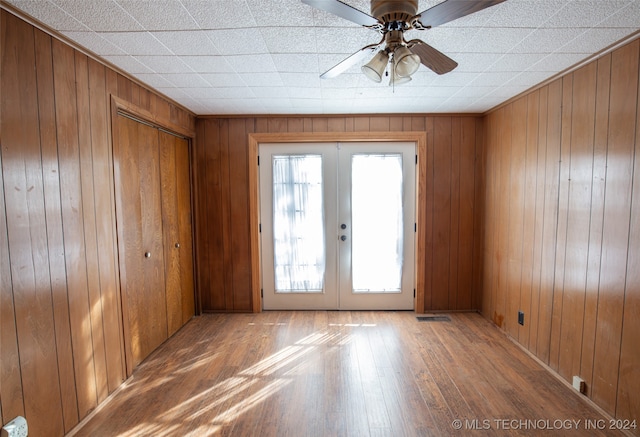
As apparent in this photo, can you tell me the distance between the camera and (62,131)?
1.89m

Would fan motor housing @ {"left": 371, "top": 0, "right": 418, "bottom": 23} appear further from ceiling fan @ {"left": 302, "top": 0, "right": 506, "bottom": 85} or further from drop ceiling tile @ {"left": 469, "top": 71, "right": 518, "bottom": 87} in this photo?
drop ceiling tile @ {"left": 469, "top": 71, "right": 518, "bottom": 87}

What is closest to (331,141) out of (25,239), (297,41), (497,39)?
(297,41)

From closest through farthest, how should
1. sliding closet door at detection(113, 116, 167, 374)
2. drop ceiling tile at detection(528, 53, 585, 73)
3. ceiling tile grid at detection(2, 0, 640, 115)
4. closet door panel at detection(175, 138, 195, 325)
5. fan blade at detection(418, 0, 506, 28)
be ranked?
1. fan blade at detection(418, 0, 506, 28)
2. ceiling tile grid at detection(2, 0, 640, 115)
3. drop ceiling tile at detection(528, 53, 585, 73)
4. sliding closet door at detection(113, 116, 167, 374)
5. closet door panel at detection(175, 138, 195, 325)

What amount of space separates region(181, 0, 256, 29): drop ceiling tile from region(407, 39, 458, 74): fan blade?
849 millimetres

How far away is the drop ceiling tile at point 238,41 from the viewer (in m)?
1.86

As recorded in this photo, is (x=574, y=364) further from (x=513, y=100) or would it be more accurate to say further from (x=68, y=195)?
(x=68, y=195)

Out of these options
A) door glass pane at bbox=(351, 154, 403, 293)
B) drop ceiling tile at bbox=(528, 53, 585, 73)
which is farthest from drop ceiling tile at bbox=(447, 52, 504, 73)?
door glass pane at bbox=(351, 154, 403, 293)

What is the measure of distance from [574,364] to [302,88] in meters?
2.99

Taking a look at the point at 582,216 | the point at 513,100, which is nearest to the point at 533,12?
the point at 582,216

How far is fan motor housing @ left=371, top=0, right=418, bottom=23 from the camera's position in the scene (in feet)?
4.59

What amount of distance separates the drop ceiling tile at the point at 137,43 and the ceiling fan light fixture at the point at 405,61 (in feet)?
4.67

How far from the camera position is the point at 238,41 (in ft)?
6.44

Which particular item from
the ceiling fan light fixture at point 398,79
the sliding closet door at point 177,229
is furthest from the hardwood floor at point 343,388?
the ceiling fan light fixture at point 398,79

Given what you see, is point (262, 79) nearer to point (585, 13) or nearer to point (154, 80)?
point (154, 80)
